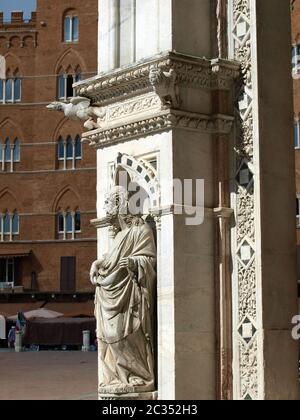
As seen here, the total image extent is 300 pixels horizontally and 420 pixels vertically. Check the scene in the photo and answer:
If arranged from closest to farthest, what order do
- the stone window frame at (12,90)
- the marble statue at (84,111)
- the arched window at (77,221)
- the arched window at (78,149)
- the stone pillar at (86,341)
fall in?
the marble statue at (84,111), the stone pillar at (86,341), the arched window at (77,221), the arched window at (78,149), the stone window frame at (12,90)

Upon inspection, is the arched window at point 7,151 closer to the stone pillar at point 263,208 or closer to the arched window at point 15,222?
the arched window at point 15,222

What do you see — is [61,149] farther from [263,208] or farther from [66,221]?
[263,208]

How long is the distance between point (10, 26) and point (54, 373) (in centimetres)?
3108

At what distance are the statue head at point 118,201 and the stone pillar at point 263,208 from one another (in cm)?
91

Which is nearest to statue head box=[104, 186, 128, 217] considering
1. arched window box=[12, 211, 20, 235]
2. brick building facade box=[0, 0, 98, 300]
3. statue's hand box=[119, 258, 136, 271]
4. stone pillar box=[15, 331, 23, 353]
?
statue's hand box=[119, 258, 136, 271]

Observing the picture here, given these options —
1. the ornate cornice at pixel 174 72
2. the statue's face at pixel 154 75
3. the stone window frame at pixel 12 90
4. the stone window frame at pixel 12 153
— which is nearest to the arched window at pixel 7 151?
the stone window frame at pixel 12 153

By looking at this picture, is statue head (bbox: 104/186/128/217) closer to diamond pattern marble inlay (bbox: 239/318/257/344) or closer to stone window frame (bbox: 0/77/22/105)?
diamond pattern marble inlay (bbox: 239/318/257/344)

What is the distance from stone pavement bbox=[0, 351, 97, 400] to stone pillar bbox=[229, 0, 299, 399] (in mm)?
4586

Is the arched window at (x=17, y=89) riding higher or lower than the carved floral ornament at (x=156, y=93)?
higher

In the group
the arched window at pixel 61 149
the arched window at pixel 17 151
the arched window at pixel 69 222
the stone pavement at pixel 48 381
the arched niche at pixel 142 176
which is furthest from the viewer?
the arched window at pixel 17 151

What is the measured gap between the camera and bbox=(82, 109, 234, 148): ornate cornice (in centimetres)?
679

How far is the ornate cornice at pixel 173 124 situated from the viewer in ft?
22.3

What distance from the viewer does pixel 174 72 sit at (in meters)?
6.67

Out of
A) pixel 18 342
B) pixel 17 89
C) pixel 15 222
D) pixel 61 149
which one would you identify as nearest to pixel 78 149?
pixel 61 149
